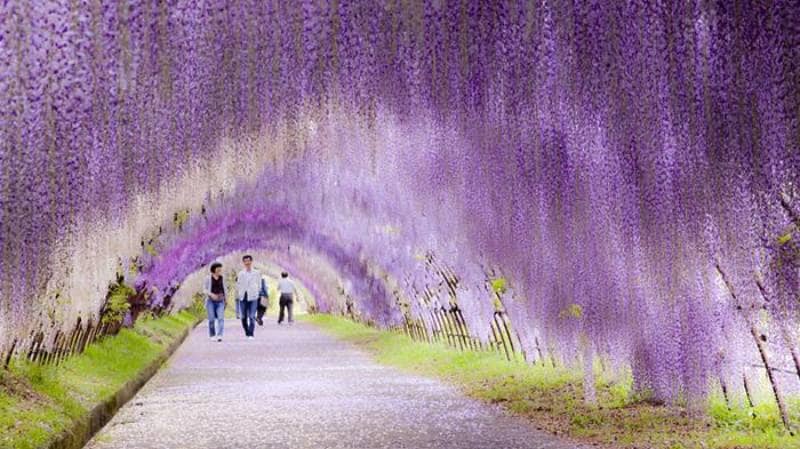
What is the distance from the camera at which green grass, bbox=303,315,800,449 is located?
705cm

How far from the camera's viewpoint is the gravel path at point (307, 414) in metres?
7.81

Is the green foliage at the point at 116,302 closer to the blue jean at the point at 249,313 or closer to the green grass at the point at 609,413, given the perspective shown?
the green grass at the point at 609,413

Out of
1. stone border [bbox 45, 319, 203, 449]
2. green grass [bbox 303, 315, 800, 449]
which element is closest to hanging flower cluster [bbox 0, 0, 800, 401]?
green grass [bbox 303, 315, 800, 449]

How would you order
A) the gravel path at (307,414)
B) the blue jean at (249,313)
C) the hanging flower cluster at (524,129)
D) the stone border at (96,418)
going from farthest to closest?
1. the blue jean at (249,313)
2. the gravel path at (307,414)
3. the stone border at (96,418)
4. the hanging flower cluster at (524,129)

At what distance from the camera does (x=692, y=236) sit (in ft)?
24.0

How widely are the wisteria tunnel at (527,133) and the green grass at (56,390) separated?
14.3 inches

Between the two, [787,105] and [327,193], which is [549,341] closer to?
[787,105]

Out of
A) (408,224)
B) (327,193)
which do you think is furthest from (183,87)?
(327,193)

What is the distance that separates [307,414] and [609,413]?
2.64m

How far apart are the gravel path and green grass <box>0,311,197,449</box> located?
318 millimetres

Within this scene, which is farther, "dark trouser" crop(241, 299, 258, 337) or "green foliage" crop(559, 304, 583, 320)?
"dark trouser" crop(241, 299, 258, 337)

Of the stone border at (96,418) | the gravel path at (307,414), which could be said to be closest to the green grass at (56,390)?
the stone border at (96,418)

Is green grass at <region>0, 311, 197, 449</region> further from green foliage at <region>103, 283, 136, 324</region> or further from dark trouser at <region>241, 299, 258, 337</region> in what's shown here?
dark trouser at <region>241, 299, 258, 337</region>

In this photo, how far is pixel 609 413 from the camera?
8742mm
